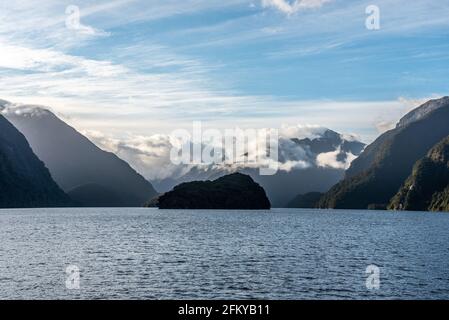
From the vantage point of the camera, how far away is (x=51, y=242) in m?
159

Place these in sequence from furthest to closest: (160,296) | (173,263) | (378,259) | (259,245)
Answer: (259,245), (378,259), (173,263), (160,296)

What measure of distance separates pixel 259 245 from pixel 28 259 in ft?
205

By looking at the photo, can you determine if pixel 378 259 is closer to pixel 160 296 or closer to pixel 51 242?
pixel 160 296

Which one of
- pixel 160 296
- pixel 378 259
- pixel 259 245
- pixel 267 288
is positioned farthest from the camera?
pixel 259 245

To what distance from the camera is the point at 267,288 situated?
8331 centimetres

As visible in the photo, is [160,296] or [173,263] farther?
[173,263]
